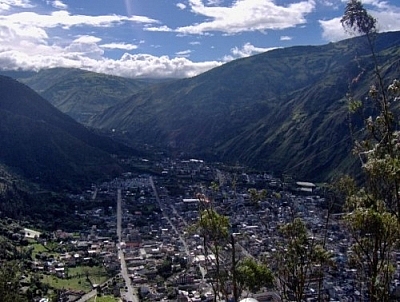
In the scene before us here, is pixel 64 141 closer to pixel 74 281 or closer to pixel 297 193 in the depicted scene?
pixel 297 193

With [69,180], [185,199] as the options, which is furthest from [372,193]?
[69,180]

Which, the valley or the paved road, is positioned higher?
the valley

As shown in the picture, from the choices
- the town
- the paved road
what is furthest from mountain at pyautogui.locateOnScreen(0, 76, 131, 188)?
the paved road

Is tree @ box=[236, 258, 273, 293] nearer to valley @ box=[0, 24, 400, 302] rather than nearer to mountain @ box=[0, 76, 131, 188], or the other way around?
valley @ box=[0, 24, 400, 302]

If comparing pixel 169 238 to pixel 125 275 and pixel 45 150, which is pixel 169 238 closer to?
pixel 125 275

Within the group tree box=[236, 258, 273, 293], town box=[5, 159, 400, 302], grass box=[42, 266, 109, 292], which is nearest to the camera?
tree box=[236, 258, 273, 293]

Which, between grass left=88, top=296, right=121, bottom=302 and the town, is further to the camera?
grass left=88, top=296, right=121, bottom=302
